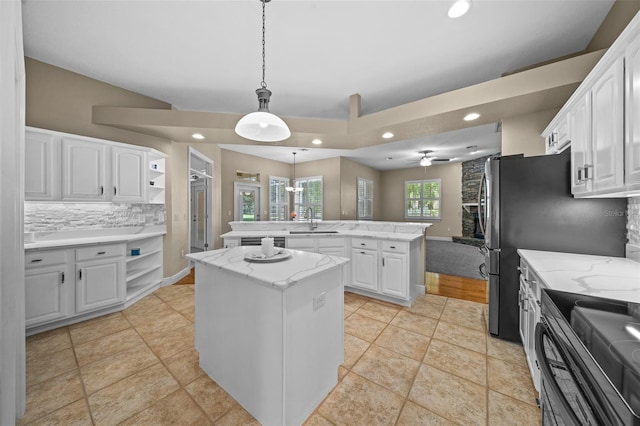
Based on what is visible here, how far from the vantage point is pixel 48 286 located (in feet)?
7.84

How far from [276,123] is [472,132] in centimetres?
480

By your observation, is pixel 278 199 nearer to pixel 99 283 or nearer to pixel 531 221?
pixel 99 283

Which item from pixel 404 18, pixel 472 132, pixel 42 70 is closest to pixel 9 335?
pixel 42 70

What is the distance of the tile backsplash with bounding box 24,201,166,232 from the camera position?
2664mm

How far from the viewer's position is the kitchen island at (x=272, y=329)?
1.30 m

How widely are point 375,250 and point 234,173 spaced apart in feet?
14.9

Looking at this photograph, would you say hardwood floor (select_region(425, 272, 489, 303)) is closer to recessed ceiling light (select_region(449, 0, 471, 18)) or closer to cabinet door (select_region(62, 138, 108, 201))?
recessed ceiling light (select_region(449, 0, 471, 18))

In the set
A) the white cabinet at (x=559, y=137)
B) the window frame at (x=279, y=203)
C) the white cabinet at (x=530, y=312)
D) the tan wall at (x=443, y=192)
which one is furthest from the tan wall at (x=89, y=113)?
the tan wall at (x=443, y=192)

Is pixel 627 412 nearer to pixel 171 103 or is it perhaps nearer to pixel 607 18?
pixel 607 18

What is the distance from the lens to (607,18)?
1.90 meters

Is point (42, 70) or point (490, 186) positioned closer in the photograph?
point (490, 186)

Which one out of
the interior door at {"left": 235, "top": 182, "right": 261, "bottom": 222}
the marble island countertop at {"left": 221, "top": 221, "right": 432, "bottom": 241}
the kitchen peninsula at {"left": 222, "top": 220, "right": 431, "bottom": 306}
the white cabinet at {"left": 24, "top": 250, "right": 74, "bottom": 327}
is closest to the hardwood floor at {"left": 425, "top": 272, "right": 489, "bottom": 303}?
the kitchen peninsula at {"left": 222, "top": 220, "right": 431, "bottom": 306}

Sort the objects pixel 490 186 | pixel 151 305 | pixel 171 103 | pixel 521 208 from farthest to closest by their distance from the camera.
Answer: pixel 171 103, pixel 151 305, pixel 490 186, pixel 521 208

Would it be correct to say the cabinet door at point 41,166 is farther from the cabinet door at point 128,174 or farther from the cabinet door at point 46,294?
the cabinet door at point 46,294
